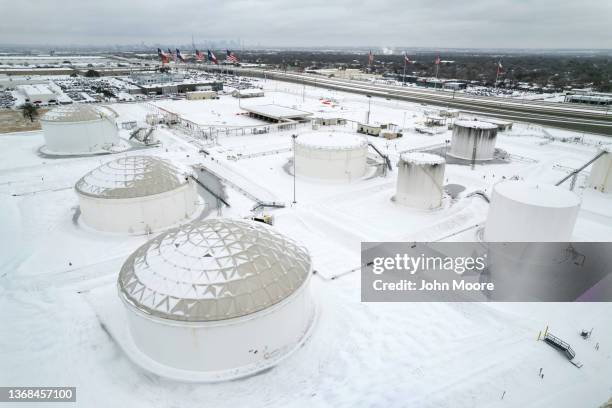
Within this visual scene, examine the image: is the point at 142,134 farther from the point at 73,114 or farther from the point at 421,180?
the point at 421,180

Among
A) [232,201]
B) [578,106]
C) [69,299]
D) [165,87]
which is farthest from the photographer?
[165,87]

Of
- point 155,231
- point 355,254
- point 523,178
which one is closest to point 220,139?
point 155,231

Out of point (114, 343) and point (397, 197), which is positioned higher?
point (397, 197)

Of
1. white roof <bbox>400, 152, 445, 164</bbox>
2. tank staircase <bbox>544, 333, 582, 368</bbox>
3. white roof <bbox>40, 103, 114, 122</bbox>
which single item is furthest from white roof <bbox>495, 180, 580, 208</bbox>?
white roof <bbox>40, 103, 114, 122</bbox>

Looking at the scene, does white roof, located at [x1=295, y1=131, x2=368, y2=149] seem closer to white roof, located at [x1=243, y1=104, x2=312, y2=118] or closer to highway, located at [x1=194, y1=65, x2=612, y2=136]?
white roof, located at [x1=243, y1=104, x2=312, y2=118]

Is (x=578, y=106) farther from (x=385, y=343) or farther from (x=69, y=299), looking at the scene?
(x=69, y=299)

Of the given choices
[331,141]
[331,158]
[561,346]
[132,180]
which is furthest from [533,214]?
[132,180]

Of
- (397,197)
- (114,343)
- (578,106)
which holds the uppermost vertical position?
(578,106)
